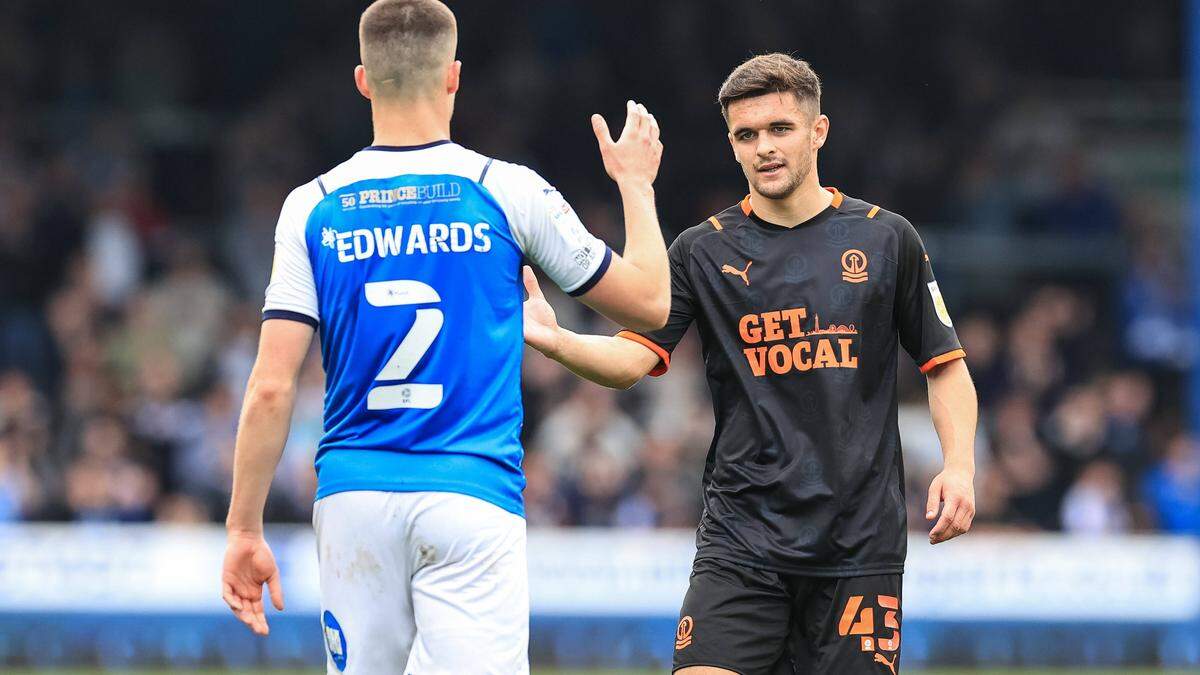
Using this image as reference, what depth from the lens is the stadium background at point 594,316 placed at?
12.4 meters

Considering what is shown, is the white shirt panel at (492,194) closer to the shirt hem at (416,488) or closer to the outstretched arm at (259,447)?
the outstretched arm at (259,447)

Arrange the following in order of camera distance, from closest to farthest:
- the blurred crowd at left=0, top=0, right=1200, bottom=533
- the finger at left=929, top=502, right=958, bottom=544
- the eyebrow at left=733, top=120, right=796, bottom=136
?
the finger at left=929, top=502, right=958, bottom=544 → the eyebrow at left=733, top=120, right=796, bottom=136 → the blurred crowd at left=0, top=0, right=1200, bottom=533

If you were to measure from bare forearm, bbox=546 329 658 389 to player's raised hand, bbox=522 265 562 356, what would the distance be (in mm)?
30

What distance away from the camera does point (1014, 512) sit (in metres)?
13.2

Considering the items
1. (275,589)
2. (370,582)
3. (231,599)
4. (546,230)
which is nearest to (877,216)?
(546,230)

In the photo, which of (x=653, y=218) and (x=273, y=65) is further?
(x=273, y=65)

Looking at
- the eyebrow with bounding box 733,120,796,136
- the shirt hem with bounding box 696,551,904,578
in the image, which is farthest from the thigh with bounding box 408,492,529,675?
the eyebrow with bounding box 733,120,796,136

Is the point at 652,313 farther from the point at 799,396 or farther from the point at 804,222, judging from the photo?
the point at 804,222

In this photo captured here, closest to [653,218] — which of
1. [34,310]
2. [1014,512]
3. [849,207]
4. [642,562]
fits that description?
[849,207]

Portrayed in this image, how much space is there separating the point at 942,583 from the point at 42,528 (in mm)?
5980

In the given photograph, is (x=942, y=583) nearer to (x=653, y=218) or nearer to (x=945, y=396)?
(x=945, y=396)

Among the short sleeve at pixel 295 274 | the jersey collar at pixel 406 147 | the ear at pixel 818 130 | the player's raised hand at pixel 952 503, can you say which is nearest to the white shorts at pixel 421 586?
the short sleeve at pixel 295 274

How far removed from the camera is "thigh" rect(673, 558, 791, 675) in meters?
5.41

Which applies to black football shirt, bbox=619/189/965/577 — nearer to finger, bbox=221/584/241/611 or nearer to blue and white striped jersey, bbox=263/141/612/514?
blue and white striped jersey, bbox=263/141/612/514
